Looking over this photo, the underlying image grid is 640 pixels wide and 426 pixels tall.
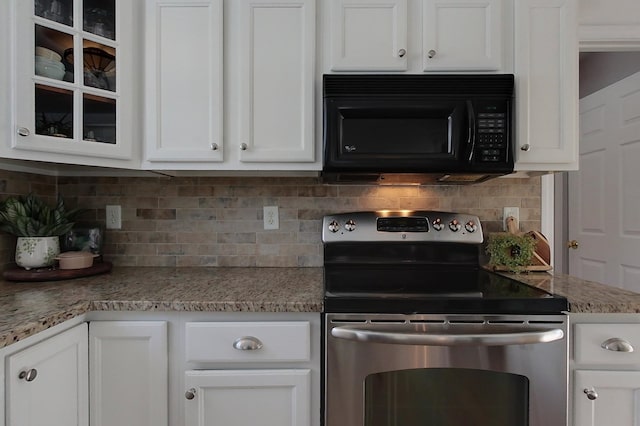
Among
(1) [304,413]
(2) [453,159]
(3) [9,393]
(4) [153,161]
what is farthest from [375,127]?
(3) [9,393]

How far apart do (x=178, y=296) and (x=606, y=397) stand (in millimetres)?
1411

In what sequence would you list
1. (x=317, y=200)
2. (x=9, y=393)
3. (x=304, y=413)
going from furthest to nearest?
(x=317, y=200) < (x=304, y=413) < (x=9, y=393)

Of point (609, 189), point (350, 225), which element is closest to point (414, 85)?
point (350, 225)

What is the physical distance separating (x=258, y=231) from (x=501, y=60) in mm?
1313

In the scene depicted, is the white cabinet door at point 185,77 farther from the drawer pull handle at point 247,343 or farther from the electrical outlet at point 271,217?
the drawer pull handle at point 247,343

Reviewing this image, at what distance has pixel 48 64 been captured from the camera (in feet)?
4.01

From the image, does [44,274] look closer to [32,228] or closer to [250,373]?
[32,228]

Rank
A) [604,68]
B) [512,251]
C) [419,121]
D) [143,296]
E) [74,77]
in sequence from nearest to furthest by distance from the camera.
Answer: [143,296] < [74,77] < [419,121] < [512,251] < [604,68]

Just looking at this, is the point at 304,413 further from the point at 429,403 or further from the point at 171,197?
the point at 171,197

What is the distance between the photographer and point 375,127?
1.38 metres

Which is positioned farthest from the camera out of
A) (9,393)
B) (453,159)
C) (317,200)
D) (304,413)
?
(317,200)

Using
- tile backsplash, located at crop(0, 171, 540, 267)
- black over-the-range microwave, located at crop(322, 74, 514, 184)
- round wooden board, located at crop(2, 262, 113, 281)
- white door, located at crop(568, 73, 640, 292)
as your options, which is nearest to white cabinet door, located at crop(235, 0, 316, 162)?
black over-the-range microwave, located at crop(322, 74, 514, 184)

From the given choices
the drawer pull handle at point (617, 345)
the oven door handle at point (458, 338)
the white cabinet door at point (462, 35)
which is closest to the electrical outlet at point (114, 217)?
the oven door handle at point (458, 338)

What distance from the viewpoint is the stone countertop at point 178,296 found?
39.5 inches
